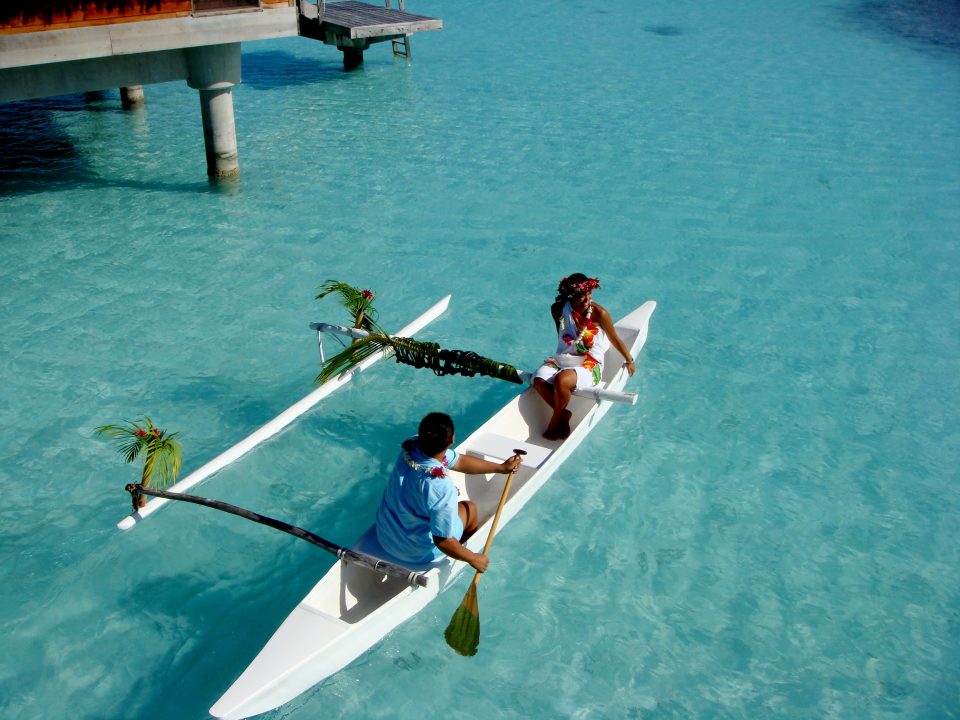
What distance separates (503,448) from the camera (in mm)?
7891

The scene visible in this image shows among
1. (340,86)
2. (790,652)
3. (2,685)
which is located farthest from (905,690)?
(340,86)

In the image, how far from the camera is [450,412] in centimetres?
946

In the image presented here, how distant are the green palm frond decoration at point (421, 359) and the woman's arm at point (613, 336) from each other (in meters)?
1.01

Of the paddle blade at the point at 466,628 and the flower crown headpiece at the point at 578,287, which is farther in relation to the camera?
the flower crown headpiece at the point at 578,287

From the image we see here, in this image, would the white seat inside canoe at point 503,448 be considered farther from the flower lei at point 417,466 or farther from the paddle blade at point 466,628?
the flower lei at point 417,466

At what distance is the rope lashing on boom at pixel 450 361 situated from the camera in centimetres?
839

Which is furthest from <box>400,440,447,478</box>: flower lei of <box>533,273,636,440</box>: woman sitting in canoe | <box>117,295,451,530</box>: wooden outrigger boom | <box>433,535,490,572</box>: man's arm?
<box>533,273,636,440</box>: woman sitting in canoe

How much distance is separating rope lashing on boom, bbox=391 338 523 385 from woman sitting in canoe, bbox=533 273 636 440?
0.34 m

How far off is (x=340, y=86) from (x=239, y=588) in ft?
53.0


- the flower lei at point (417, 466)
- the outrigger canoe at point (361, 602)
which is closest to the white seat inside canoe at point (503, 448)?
the outrigger canoe at point (361, 602)

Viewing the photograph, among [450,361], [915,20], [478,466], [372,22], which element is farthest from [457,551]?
[915,20]

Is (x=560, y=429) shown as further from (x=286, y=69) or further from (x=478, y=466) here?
(x=286, y=69)

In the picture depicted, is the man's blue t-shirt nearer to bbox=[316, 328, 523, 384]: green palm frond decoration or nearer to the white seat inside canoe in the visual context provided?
the white seat inside canoe

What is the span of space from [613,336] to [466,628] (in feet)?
11.6
